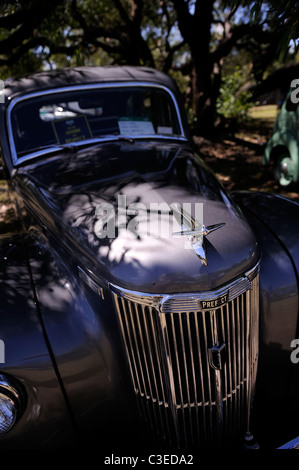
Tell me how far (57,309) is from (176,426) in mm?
774

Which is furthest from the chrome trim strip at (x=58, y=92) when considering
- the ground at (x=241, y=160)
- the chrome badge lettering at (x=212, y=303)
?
the ground at (x=241, y=160)

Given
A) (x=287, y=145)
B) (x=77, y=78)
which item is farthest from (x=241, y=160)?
(x=77, y=78)

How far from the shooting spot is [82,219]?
6.18 feet

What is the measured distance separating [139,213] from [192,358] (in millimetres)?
730

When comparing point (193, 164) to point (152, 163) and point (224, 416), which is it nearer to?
point (152, 163)

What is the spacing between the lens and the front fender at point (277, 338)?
1.84m

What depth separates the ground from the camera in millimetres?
6266

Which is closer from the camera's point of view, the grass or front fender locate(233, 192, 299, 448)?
→ front fender locate(233, 192, 299, 448)

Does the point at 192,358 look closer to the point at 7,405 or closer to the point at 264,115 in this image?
the point at 7,405

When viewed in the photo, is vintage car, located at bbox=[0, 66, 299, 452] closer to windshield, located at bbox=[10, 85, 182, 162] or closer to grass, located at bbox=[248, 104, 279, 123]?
windshield, located at bbox=[10, 85, 182, 162]

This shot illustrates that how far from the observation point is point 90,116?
3.11 metres

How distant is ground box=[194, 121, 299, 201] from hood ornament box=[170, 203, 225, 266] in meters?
3.81

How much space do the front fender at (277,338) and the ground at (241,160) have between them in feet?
11.9

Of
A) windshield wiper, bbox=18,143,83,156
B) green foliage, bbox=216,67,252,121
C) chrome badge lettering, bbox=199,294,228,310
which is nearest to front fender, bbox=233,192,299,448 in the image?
chrome badge lettering, bbox=199,294,228,310
